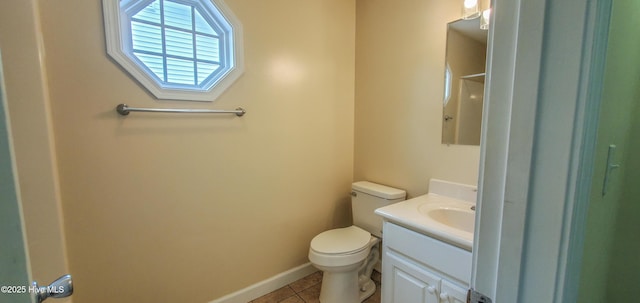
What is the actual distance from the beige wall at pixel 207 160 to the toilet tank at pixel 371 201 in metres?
→ 0.27

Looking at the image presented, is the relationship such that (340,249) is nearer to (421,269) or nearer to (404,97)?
(421,269)

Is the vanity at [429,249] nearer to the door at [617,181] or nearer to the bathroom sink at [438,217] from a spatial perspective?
the bathroom sink at [438,217]

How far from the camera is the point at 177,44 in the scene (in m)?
1.53

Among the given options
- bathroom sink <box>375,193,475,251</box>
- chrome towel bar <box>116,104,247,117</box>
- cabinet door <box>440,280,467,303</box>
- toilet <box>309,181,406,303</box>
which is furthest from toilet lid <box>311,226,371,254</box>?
chrome towel bar <box>116,104,247,117</box>

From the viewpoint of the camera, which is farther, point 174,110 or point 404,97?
point 404,97

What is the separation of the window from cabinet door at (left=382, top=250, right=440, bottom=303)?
55.6 inches

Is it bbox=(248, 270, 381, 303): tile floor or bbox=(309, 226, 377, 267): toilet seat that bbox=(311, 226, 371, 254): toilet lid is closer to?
bbox=(309, 226, 377, 267): toilet seat

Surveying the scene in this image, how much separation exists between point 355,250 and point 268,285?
75 centimetres

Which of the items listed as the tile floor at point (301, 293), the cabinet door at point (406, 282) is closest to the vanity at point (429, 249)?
the cabinet door at point (406, 282)

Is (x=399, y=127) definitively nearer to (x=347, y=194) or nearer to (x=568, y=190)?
(x=347, y=194)

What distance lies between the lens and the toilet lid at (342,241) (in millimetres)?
1682

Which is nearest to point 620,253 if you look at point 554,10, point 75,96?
point 554,10

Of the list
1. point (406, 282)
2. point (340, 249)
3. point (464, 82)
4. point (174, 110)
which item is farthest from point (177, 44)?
point (406, 282)

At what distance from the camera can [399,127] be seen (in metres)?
1.95
